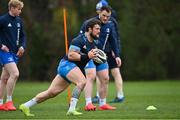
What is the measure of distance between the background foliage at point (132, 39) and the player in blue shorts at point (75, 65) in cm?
2317

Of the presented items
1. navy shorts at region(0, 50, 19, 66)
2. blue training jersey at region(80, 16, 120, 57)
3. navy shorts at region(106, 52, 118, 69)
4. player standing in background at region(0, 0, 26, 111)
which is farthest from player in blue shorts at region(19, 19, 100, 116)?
navy shorts at region(106, 52, 118, 69)

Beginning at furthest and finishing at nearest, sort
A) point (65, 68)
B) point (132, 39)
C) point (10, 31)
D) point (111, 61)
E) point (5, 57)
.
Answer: point (132, 39)
point (111, 61)
point (10, 31)
point (5, 57)
point (65, 68)

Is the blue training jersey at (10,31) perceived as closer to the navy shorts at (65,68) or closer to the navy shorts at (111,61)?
the navy shorts at (65,68)

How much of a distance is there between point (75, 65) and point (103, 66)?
2.07 meters

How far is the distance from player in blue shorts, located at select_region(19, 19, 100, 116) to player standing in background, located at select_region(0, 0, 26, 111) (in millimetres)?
1837

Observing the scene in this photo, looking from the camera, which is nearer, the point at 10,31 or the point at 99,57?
the point at 99,57

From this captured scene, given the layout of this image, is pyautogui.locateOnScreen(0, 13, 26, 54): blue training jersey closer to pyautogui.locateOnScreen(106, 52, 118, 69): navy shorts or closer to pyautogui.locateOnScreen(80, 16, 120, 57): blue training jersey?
pyautogui.locateOnScreen(80, 16, 120, 57): blue training jersey

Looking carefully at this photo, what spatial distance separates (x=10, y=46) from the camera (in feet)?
48.5

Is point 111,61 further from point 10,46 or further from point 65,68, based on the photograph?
point 65,68

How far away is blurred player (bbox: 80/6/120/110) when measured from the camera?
14359 millimetres

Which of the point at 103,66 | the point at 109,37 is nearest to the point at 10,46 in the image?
the point at 103,66

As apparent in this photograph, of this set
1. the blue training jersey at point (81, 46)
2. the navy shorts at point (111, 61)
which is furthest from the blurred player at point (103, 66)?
the blue training jersey at point (81, 46)

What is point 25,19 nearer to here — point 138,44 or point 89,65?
point 138,44

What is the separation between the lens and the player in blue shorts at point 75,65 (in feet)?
41.1
